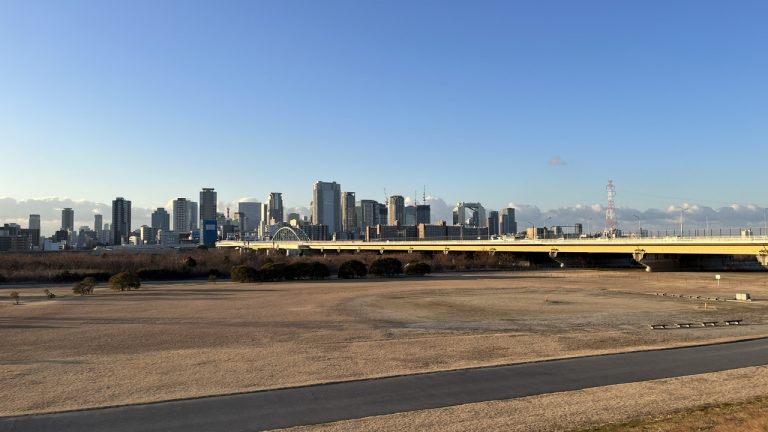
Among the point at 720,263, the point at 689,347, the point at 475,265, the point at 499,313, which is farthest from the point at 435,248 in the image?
the point at 689,347

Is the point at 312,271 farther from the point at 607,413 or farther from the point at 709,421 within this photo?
the point at 709,421

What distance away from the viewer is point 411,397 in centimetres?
1491

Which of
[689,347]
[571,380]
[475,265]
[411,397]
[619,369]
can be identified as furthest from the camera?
[475,265]

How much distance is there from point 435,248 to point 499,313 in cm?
9430

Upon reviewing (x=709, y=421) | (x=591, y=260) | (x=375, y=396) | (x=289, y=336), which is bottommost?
(x=591, y=260)

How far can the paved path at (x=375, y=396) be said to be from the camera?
1298cm

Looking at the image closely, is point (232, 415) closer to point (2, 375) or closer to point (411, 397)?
point (411, 397)

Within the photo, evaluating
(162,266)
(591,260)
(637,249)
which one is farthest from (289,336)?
(591,260)

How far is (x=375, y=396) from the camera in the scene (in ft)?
49.5

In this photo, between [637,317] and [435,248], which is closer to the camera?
[637,317]

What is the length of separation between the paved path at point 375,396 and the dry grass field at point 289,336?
0.91m

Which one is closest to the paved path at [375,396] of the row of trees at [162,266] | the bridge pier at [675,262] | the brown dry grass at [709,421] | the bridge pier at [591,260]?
the brown dry grass at [709,421]

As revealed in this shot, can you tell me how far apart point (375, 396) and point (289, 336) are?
11.6m

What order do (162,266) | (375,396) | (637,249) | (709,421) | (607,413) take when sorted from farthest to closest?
(162,266) < (637,249) < (375,396) < (607,413) < (709,421)
